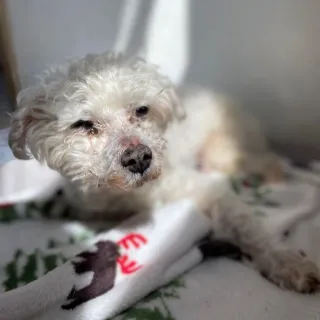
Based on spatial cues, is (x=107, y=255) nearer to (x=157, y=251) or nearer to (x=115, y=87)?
(x=157, y=251)

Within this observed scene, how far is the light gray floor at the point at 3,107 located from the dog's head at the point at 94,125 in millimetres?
73

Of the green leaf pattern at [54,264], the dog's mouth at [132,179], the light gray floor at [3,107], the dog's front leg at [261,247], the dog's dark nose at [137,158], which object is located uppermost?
the dog's dark nose at [137,158]

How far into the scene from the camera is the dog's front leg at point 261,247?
1.08m

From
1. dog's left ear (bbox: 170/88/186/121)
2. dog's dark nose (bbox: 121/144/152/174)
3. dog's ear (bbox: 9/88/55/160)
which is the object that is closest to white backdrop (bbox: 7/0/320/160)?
dog's ear (bbox: 9/88/55/160)

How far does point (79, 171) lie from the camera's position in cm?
110

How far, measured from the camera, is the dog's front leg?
1085mm

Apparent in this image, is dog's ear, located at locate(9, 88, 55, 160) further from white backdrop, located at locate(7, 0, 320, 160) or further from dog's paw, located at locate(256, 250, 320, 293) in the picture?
dog's paw, located at locate(256, 250, 320, 293)

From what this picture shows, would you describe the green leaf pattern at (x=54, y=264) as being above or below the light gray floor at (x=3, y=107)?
below

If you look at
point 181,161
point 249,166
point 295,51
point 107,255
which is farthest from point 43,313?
point 295,51

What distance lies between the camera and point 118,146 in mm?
1043

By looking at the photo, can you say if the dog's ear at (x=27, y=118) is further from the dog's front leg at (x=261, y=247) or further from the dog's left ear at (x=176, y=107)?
the dog's front leg at (x=261, y=247)

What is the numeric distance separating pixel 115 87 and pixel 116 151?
156 mm

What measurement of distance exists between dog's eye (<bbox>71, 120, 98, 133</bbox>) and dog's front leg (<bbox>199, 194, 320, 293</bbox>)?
0.38m

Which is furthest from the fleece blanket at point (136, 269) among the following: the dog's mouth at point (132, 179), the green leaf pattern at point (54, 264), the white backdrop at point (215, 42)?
the white backdrop at point (215, 42)
